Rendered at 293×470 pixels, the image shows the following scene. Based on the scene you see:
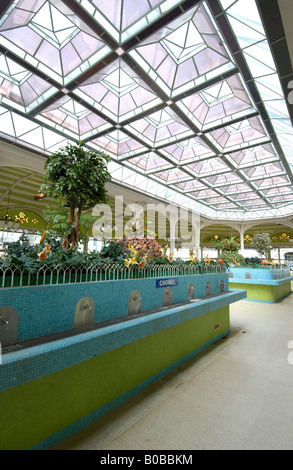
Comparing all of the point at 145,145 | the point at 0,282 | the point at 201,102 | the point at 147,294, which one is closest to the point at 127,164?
the point at 145,145

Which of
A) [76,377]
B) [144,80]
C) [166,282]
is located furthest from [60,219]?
[144,80]

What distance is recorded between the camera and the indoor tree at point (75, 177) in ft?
10.9

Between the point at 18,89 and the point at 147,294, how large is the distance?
9235 millimetres

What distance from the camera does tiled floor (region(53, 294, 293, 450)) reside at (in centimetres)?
186

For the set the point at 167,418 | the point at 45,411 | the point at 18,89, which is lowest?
the point at 167,418

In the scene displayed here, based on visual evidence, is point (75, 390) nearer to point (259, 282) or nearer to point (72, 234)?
point (72, 234)

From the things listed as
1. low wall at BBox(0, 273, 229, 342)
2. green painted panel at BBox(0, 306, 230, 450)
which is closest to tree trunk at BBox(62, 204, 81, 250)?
low wall at BBox(0, 273, 229, 342)

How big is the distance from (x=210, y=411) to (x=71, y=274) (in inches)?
75.6

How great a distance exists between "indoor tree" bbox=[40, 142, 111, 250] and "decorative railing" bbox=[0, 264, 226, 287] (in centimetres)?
110

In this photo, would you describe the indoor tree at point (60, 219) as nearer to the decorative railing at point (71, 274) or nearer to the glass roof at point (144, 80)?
the decorative railing at point (71, 274)

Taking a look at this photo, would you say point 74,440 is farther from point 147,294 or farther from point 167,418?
point 147,294

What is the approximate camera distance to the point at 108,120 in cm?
971

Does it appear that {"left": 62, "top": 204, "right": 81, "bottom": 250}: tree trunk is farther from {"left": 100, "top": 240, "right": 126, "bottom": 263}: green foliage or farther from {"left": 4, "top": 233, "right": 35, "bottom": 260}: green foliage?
{"left": 4, "top": 233, "right": 35, "bottom": 260}: green foliage

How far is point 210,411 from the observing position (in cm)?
228
